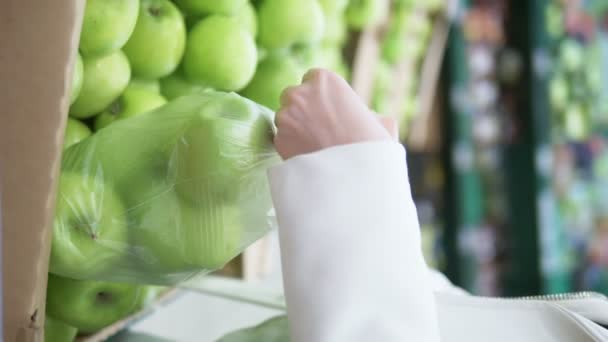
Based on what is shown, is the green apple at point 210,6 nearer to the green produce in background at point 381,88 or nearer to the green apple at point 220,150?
the green apple at point 220,150

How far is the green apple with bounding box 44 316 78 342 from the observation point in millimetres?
527

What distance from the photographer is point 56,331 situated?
1.75 ft

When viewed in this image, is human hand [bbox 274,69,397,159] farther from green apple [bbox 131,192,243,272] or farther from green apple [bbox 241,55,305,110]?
green apple [bbox 241,55,305,110]

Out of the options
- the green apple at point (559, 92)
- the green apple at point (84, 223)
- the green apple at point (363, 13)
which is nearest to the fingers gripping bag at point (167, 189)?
the green apple at point (84, 223)

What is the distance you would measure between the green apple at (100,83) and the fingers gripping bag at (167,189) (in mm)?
80

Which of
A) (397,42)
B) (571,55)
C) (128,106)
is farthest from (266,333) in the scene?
(571,55)

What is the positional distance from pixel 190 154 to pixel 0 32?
15 cm

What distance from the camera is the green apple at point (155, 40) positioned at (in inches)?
21.7

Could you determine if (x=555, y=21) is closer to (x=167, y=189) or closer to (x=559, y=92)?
(x=559, y=92)

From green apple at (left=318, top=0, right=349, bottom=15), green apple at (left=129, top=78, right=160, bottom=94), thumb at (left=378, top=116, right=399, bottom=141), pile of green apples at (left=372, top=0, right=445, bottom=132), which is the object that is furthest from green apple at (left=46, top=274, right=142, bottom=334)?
pile of green apples at (left=372, top=0, right=445, bottom=132)

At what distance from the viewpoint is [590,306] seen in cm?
48

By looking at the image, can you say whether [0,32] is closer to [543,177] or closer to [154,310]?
[154,310]

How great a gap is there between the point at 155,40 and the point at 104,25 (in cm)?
10

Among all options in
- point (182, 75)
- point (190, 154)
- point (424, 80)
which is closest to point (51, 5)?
point (190, 154)
